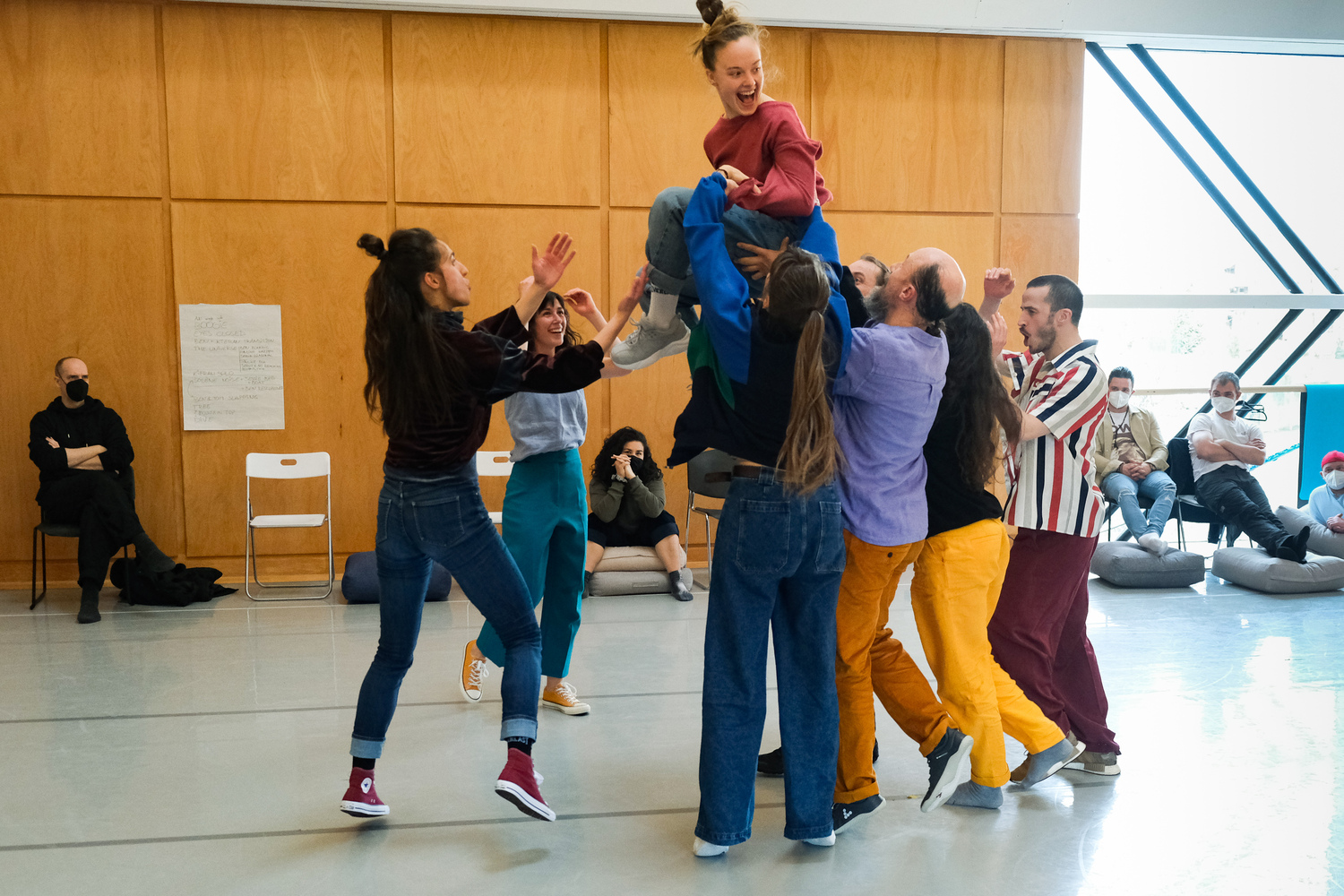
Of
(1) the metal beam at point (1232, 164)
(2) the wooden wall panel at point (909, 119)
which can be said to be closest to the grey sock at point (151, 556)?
(2) the wooden wall panel at point (909, 119)

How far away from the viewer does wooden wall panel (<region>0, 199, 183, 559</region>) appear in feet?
21.3

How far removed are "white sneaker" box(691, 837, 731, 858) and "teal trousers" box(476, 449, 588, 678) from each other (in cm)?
133

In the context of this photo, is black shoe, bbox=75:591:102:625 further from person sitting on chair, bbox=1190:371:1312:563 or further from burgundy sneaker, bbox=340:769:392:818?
person sitting on chair, bbox=1190:371:1312:563

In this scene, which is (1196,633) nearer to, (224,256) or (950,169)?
(950,169)

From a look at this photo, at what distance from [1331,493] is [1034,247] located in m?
2.70

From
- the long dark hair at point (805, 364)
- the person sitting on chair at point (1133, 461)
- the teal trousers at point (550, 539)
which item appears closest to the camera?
the long dark hair at point (805, 364)

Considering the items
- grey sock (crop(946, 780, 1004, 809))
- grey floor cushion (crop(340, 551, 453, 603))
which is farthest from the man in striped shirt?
grey floor cushion (crop(340, 551, 453, 603))

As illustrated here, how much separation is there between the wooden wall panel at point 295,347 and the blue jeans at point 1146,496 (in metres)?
5.21

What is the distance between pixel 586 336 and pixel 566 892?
5.02m

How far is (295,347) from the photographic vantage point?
6797 mm

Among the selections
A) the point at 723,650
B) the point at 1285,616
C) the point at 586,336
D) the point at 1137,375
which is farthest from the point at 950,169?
the point at 723,650

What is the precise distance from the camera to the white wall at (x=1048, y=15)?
6.69 metres

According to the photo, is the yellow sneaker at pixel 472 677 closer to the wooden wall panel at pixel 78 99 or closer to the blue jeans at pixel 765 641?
the blue jeans at pixel 765 641

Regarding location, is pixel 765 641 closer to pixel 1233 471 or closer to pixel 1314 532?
pixel 1233 471
